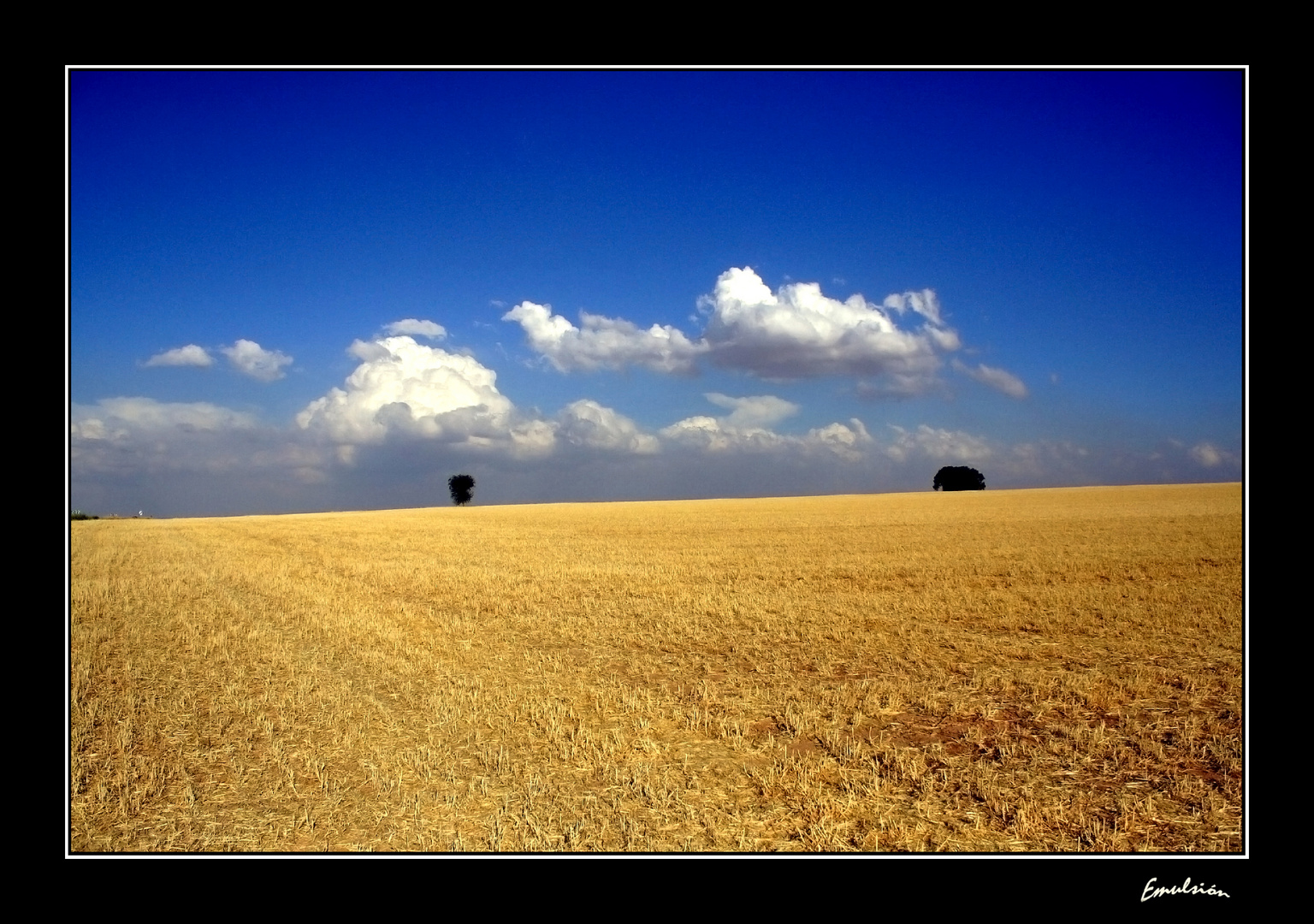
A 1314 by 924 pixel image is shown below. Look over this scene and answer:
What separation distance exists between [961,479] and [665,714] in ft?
456

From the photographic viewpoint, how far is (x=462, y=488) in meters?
131

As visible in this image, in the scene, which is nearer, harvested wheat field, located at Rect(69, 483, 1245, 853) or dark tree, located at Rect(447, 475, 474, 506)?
harvested wheat field, located at Rect(69, 483, 1245, 853)

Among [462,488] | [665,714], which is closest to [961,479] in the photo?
[462,488]

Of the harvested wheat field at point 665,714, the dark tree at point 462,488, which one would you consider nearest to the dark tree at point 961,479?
the dark tree at point 462,488

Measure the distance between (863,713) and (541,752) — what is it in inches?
164

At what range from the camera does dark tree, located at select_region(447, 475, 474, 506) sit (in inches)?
5143

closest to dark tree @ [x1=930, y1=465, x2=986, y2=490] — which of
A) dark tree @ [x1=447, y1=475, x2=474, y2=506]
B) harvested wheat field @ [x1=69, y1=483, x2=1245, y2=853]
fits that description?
dark tree @ [x1=447, y1=475, x2=474, y2=506]

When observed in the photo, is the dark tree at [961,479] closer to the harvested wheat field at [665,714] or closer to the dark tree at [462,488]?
the dark tree at [462,488]

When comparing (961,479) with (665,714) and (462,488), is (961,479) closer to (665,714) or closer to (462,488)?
(462,488)

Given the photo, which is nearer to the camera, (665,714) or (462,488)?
(665,714)

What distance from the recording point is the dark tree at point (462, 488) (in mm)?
130625

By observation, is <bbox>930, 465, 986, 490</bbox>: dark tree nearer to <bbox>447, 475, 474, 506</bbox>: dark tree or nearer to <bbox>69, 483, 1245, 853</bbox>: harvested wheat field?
<bbox>447, 475, 474, 506</bbox>: dark tree

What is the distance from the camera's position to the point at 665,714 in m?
9.53

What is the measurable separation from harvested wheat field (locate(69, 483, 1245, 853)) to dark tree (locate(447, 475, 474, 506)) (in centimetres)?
10902
